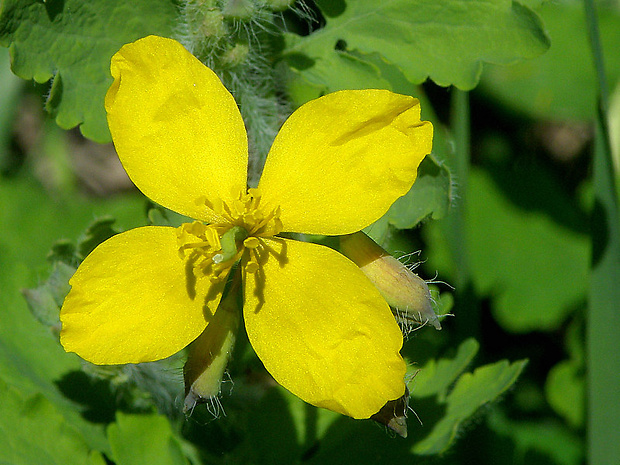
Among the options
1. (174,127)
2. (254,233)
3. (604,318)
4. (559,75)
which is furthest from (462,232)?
(559,75)

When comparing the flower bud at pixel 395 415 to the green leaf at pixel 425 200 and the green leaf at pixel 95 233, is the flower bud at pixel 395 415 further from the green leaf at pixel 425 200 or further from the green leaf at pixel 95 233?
the green leaf at pixel 95 233

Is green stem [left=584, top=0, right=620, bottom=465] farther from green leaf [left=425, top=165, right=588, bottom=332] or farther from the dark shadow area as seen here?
the dark shadow area

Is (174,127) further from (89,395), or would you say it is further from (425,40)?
(89,395)

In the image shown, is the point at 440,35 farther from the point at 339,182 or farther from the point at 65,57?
the point at 65,57

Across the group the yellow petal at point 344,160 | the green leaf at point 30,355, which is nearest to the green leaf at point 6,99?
the green leaf at point 30,355

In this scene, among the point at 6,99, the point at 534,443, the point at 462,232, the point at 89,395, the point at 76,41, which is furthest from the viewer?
the point at 6,99

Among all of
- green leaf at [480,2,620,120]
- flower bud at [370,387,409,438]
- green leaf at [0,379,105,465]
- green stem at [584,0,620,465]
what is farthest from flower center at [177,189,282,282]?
green leaf at [480,2,620,120]
